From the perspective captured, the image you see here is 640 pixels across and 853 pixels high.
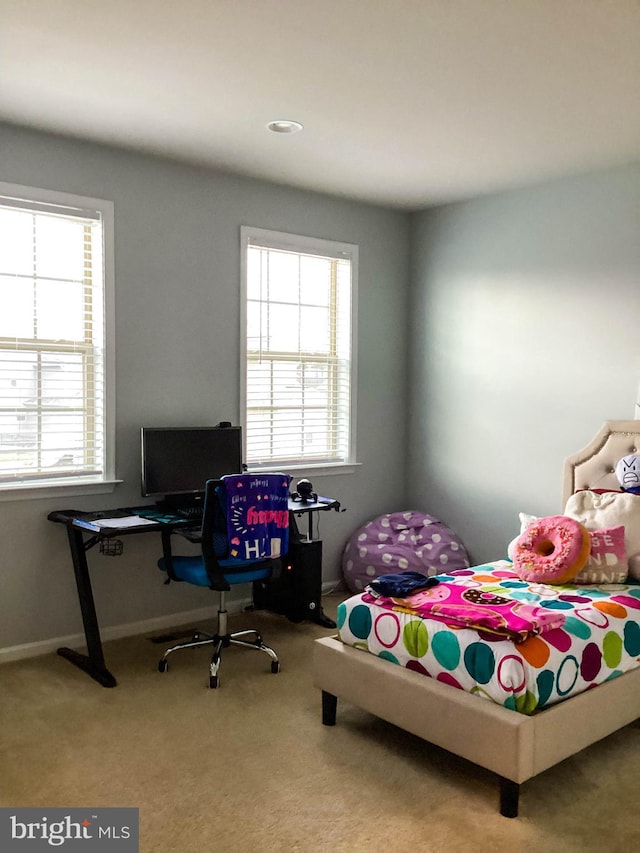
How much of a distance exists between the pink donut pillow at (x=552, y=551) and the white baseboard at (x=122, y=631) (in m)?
1.99

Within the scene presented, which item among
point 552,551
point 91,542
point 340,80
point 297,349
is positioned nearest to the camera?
point 340,80

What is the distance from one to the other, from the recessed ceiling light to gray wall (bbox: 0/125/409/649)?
32.5 inches

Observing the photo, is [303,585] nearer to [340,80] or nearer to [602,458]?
[602,458]

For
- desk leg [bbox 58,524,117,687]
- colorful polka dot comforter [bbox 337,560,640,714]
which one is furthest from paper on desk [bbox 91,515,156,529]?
colorful polka dot comforter [bbox 337,560,640,714]

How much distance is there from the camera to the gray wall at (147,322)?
3947 mm

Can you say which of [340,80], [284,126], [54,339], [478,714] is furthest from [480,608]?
[54,339]

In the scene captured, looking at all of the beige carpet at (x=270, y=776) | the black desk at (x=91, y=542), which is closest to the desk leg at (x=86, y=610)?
the black desk at (x=91, y=542)

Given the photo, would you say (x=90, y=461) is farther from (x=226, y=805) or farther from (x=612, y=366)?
(x=612, y=366)

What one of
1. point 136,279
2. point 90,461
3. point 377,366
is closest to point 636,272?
point 377,366

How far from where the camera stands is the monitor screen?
412 cm

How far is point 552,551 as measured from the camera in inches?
138

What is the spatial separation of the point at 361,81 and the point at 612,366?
87.3 inches

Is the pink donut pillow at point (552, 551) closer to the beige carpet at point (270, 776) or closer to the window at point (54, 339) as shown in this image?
the beige carpet at point (270, 776)

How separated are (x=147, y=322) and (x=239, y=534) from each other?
146 centimetres
